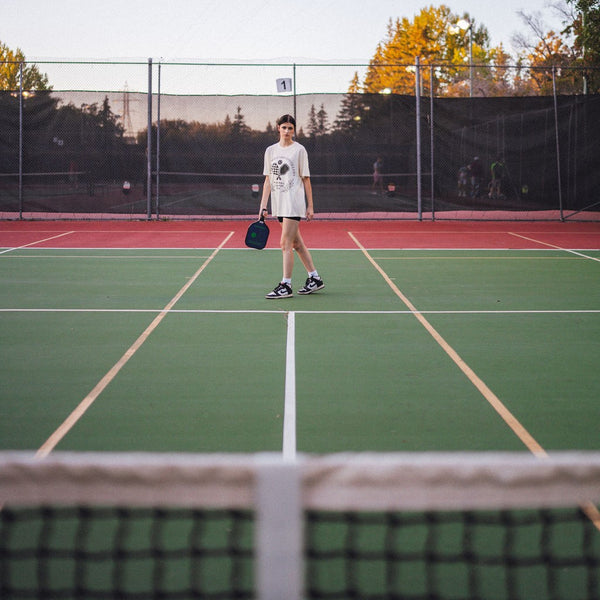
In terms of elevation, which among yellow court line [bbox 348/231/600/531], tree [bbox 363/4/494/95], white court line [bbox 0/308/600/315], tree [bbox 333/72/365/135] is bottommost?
yellow court line [bbox 348/231/600/531]

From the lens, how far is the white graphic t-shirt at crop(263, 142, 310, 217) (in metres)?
9.66

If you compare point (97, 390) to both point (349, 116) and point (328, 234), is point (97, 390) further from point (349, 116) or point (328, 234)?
point (349, 116)

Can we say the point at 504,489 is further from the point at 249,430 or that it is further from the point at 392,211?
the point at 392,211

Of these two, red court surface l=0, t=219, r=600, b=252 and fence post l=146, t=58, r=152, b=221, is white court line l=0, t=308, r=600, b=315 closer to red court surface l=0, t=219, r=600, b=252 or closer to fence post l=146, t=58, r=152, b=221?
red court surface l=0, t=219, r=600, b=252

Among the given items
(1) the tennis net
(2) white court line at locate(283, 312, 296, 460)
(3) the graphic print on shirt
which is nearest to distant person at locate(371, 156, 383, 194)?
(3) the graphic print on shirt

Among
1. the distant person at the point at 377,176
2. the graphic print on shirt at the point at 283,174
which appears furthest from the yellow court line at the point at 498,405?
the distant person at the point at 377,176

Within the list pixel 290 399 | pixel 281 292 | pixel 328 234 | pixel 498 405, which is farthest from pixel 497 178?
pixel 290 399

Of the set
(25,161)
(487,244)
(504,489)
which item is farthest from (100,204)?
(504,489)

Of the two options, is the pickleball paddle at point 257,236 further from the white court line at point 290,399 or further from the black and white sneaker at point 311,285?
the white court line at point 290,399

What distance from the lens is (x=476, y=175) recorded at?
22.4m

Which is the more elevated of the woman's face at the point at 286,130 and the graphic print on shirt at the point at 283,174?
the woman's face at the point at 286,130

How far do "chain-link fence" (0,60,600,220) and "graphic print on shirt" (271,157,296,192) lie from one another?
41.1 feet

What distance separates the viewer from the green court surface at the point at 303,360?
5.09 meters

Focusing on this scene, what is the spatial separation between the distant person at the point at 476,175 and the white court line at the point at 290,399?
1488cm
